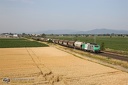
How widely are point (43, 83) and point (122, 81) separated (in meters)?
8.32

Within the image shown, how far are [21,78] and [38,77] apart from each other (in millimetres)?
1926

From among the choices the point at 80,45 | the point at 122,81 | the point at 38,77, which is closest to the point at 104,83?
the point at 122,81

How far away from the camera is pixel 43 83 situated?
20281 millimetres

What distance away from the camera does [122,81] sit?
21.5 m

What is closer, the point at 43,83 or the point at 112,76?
the point at 43,83

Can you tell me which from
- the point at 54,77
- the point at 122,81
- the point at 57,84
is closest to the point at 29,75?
the point at 54,77

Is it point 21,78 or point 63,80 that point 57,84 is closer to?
point 63,80

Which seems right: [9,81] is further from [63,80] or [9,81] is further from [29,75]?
[63,80]

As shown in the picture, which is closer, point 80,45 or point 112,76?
point 112,76

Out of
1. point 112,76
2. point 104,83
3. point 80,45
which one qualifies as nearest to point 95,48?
point 80,45

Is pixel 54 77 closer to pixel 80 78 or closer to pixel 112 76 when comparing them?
pixel 80 78

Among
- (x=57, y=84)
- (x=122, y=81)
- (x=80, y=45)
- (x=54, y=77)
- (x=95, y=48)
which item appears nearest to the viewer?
(x=57, y=84)

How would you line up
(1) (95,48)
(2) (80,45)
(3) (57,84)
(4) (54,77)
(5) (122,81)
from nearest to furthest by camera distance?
(3) (57,84) < (5) (122,81) < (4) (54,77) < (1) (95,48) < (2) (80,45)

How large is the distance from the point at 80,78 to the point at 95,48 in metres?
33.0
